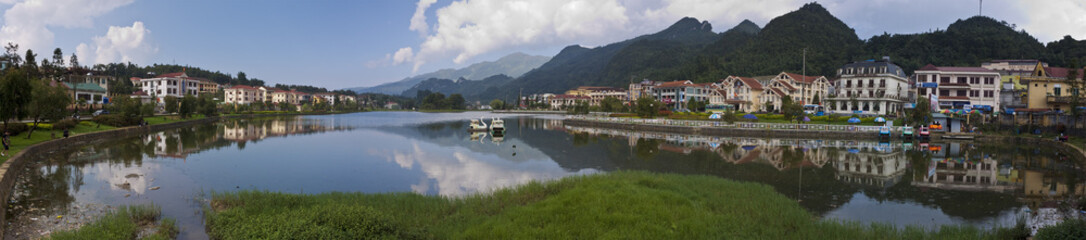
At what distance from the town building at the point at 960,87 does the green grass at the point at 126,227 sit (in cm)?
6412

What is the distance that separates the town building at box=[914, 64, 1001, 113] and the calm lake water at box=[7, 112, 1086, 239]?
2650 centimetres

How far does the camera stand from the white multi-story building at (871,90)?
5666cm

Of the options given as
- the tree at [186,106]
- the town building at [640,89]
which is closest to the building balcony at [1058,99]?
the town building at [640,89]

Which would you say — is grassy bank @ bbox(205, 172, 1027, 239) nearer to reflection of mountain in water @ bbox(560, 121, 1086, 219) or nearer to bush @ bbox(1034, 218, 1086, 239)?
bush @ bbox(1034, 218, 1086, 239)

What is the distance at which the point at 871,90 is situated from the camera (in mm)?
57594

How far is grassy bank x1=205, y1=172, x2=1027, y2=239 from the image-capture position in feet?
26.4

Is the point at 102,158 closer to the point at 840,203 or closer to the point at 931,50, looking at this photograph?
the point at 840,203

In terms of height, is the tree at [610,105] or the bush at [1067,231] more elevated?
the tree at [610,105]

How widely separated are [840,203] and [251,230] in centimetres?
1408

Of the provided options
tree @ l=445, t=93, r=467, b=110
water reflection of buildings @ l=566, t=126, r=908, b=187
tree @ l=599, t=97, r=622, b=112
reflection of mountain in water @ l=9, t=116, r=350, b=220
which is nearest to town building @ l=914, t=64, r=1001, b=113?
water reflection of buildings @ l=566, t=126, r=908, b=187

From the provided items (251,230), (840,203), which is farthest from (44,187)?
(840,203)

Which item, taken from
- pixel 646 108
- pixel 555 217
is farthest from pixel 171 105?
pixel 555 217

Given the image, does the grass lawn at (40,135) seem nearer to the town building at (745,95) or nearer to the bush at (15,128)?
the bush at (15,128)

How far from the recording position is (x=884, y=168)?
21.9 m
